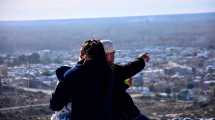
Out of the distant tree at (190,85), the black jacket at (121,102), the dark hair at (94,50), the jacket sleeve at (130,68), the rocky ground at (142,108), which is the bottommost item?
the distant tree at (190,85)

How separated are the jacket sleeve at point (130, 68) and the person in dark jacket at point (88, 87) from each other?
21cm

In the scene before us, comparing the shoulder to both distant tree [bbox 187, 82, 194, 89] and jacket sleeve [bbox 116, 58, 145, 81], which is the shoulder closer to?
jacket sleeve [bbox 116, 58, 145, 81]

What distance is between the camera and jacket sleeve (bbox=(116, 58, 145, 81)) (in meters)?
3.47

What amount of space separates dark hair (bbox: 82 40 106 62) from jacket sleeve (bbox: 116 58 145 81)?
28cm

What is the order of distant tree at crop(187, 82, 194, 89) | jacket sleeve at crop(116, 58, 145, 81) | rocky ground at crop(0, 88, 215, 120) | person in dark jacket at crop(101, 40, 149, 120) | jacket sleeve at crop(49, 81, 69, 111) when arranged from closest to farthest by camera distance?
jacket sleeve at crop(49, 81, 69, 111) → person in dark jacket at crop(101, 40, 149, 120) → jacket sleeve at crop(116, 58, 145, 81) → rocky ground at crop(0, 88, 215, 120) → distant tree at crop(187, 82, 194, 89)

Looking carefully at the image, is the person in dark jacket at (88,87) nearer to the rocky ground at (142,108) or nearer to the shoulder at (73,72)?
the shoulder at (73,72)

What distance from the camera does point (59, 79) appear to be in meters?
3.27

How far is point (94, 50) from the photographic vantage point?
3.21 m

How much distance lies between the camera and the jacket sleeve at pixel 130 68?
137 inches

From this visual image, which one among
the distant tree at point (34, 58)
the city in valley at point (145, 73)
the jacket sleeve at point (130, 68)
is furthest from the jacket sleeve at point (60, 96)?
the distant tree at point (34, 58)

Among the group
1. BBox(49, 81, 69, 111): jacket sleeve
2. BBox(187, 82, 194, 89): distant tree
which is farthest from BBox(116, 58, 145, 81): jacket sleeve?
BBox(187, 82, 194, 89): distant tree

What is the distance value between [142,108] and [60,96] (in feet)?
65.9

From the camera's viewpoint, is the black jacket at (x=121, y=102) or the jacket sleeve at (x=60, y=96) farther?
the black jacket at (x=121, y=102)

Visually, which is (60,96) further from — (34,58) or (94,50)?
(34,58)
